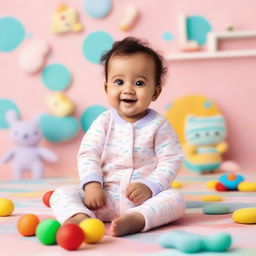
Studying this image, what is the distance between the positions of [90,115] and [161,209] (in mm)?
1414

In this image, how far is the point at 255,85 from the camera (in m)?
2.31

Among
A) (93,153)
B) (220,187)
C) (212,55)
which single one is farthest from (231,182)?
(212,55)

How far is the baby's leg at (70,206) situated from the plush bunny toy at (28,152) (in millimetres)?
1206

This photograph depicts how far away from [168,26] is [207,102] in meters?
0.40

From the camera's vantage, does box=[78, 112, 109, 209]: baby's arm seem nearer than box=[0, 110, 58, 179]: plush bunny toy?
Yes

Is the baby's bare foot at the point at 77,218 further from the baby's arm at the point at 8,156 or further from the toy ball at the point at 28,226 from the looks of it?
the baby's arm at the point at 8,156

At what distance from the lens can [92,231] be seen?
0.85 meters

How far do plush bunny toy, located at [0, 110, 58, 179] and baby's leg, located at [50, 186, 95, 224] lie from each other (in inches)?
47.5

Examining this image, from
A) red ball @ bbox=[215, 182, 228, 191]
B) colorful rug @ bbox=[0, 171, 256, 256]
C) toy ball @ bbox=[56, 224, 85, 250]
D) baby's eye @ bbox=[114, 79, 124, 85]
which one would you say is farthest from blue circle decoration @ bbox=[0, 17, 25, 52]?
toy ball @ bbox=[56, 224, 85, 250]

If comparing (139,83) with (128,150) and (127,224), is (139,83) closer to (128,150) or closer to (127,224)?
(128,150)

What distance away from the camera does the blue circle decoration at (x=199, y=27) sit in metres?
2.34

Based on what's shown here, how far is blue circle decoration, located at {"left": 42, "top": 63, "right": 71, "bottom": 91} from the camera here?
240cm

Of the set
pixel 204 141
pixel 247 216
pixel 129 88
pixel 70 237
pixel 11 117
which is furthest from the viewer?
pixel 11 117

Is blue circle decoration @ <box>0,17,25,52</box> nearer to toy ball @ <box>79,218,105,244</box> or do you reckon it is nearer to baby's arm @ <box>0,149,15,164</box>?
baby's arm @ <box>0,149,15,164</box>
